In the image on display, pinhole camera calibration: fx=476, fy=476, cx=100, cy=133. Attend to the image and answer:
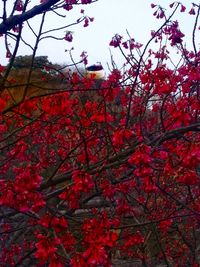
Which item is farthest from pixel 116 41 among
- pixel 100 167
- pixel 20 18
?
pixel 20 18

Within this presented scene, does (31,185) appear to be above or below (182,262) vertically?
above

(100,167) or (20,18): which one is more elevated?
(20,18)

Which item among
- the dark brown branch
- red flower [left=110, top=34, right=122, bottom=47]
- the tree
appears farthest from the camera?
red flower [left=110, top=34, right=122, bottom=47]

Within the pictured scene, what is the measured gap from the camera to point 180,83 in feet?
21.8

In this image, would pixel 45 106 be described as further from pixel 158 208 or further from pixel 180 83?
pixel 158 208

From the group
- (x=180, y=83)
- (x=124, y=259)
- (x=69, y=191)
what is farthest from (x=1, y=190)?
(x=124, y=259)

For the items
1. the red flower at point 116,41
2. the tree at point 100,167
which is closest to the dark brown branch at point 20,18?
the tree at point 100,167

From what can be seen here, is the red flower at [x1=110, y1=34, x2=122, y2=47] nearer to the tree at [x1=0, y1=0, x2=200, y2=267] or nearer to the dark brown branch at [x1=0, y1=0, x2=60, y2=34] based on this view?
the tree at [x1=0, y1=0, x2=200, y2=267]

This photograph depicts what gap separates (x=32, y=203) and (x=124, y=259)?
6.73 metres

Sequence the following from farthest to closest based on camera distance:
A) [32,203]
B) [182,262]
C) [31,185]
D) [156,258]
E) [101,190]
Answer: [156,258] → [182,262] → [101,190] → [32,203] → [31,185]

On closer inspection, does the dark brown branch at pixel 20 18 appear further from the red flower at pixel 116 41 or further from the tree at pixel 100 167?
the red flower at pixel 116 41

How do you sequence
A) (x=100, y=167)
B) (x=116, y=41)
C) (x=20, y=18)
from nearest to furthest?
(x=20, y=18) → (x=100, y=167) → (x=116, y=41)

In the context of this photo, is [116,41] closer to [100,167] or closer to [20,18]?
[100,167]

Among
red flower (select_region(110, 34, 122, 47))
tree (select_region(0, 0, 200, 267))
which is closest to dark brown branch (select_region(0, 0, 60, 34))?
tree (select_region(0, 0, 200, 267))
